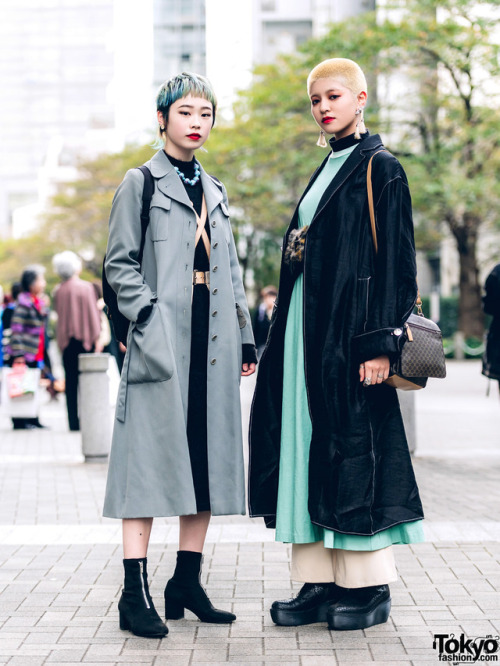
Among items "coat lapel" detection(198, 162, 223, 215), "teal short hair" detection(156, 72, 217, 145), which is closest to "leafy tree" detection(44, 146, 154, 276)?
"coat lapel" detection(198, 162, 223, 215)

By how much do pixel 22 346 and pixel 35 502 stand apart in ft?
16.4

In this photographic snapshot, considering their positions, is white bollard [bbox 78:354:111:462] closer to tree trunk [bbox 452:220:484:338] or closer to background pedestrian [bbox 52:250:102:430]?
background pedestrian [bbox 52:250:102:430]

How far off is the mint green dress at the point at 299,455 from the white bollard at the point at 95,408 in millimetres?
5126

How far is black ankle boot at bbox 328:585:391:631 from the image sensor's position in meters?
3.93

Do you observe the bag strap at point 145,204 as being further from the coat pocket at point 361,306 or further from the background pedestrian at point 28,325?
the background pedestrian at point 28,325

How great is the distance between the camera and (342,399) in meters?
3.87

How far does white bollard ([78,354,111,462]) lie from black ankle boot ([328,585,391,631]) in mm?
5218

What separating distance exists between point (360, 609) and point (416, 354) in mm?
987

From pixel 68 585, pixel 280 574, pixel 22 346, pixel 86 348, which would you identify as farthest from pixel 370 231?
pixel 22 346

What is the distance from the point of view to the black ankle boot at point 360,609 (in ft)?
12.9

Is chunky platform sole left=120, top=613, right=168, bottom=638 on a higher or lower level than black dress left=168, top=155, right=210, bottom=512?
lower

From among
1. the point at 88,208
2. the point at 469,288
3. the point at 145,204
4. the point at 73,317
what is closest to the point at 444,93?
the point at 469,288

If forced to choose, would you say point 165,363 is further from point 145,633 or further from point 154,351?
point 145,633

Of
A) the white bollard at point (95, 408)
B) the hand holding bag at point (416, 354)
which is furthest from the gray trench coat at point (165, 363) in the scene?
the white bollard at point (95, 408)
